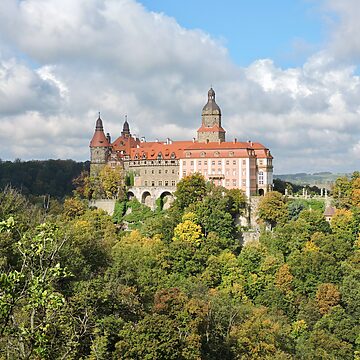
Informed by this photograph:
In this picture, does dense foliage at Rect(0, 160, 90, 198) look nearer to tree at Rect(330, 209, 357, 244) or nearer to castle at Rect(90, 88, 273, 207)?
castle at Rect(90, 88, 273, 207)

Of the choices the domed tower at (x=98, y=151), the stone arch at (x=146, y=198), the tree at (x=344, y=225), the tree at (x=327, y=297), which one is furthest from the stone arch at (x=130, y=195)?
the tree at (x=327, y=297)

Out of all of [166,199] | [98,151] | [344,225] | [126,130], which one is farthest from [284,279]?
[126,130]

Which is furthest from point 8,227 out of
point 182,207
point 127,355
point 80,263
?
point 182,207

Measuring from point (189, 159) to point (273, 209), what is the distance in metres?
11.9

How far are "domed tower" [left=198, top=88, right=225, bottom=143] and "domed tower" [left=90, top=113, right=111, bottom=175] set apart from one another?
11.0 m

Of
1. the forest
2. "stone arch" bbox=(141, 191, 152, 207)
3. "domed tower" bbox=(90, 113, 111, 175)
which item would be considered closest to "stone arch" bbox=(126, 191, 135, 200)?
the forest

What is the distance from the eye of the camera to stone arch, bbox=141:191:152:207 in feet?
221

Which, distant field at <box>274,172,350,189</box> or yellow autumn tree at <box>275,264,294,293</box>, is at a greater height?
distant field at <box>274,172,350,189</box>

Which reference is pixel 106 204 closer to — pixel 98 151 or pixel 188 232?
pixel 98 151

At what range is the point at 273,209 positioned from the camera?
→ 59.2 meters

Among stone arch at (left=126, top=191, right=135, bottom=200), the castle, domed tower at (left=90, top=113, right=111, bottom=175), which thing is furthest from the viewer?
domed tower at (left=90, top=113, right=111, bottom=175)

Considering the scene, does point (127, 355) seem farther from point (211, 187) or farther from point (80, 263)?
point (211, 187)

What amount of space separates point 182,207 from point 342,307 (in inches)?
814

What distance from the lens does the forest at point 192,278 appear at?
24.4m
